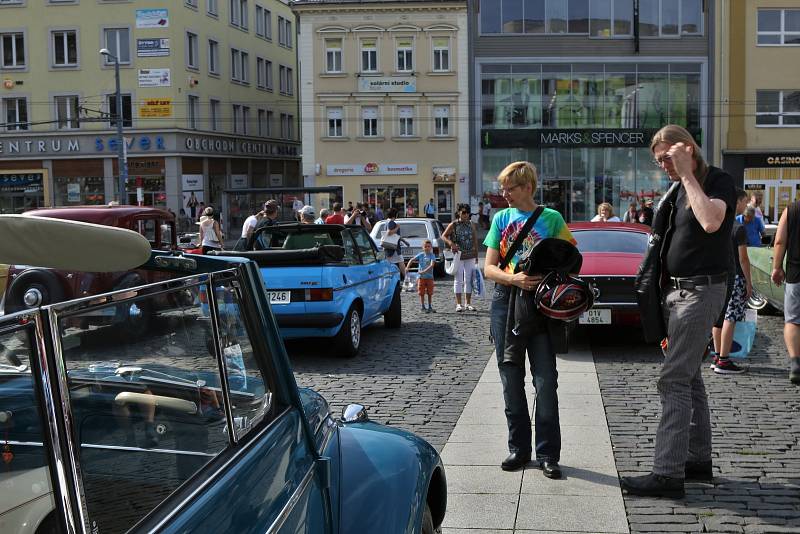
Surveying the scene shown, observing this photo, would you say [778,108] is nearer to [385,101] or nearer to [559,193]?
[559,193]

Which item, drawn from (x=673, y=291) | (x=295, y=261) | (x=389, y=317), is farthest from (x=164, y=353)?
(x=389, y=317)

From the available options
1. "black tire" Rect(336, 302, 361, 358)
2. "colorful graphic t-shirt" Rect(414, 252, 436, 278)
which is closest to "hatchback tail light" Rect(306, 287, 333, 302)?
"black tire" Rect(336, 302, 361, 358)

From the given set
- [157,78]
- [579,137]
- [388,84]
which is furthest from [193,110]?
[579,137]

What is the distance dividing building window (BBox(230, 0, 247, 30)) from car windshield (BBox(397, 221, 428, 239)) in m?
35.4

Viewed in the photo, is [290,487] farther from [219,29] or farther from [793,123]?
[219,29]

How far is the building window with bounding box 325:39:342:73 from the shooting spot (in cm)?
4888

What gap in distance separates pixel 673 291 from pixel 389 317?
8377 millimetres

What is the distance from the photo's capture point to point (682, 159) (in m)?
4.69

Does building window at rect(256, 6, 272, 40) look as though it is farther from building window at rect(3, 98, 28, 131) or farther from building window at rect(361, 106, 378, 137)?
building window at rect(3, 98, 28, 131)

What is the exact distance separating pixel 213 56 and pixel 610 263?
45754 mm

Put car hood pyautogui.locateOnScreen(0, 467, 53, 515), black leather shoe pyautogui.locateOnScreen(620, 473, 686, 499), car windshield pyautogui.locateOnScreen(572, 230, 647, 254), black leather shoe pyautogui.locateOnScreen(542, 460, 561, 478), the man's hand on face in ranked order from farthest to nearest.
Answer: car windshield pyautogui.locateOnScreen(572, 230, 647, 254) → black leather shoe pyautogui.locateOnScreen(542, 460, 561, 478) → black leather shoe pyautogui.locateOnScreen(620, 473, 686, 499) → the man's hand on face → car hood pyautogui.locateOnScreen(0, 467, 53, 515)

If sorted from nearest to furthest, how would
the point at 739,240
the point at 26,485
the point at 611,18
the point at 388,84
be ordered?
the point at 26,485 → the point at 739,240 → the point at 611,18 → the point at 388,84

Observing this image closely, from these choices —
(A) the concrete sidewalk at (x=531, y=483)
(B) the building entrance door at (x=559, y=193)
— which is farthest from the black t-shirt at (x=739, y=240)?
(B) the building entrance door at (x=559, y=193)

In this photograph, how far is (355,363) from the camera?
1024cm
